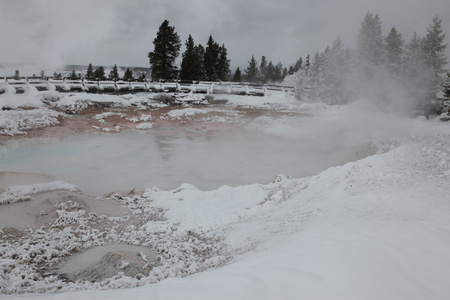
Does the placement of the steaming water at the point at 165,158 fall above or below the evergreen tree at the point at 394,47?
below

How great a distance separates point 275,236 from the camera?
337 inches

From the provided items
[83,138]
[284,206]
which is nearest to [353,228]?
[284,206]

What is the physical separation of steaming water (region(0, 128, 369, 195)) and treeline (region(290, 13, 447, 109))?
15747 mm

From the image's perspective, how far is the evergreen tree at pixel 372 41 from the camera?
3922 centimetres

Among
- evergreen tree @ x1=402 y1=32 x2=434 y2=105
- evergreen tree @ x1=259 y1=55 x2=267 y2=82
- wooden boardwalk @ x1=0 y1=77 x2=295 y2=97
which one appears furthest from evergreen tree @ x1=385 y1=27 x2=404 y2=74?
evergreen tree @ x1=259 y1=55 x2=267 y2=82

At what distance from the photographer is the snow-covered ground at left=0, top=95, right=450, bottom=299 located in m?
4.97

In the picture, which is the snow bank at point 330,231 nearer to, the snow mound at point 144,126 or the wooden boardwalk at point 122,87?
the snow mound at point 144,126

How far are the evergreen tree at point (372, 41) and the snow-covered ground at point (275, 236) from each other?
27058 millimetres

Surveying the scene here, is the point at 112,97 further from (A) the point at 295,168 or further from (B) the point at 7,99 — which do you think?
(A) the point at 295,168

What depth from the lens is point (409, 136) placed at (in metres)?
23.3

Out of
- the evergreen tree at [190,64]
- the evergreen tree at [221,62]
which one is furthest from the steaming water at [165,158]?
the evergreen tree at [221,62]

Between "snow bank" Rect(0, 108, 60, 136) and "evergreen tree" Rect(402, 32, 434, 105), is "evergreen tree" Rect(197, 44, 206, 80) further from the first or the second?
"evergreen tree" Rect(402, 32, 434, 105)

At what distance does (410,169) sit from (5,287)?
13.3 metres

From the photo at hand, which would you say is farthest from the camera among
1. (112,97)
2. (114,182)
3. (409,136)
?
(112,97)
